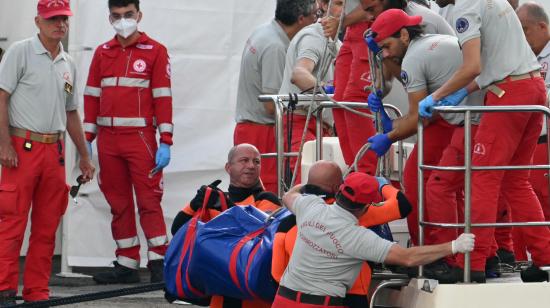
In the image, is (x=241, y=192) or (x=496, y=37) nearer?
(x=496, y=37)

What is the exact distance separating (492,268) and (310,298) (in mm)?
1000

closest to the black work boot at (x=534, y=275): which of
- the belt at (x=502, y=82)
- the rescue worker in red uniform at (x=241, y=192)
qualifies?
the belt at (x=502, y=82)

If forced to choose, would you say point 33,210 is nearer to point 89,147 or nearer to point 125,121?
point 89,147

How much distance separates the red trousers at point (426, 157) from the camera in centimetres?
767

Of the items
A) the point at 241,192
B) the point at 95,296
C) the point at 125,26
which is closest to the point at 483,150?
the point at 241,192

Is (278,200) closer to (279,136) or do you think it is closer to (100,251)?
(279,136)

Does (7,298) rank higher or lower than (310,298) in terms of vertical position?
lower

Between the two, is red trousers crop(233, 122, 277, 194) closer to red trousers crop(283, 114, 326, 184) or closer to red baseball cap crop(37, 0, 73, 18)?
red trousers crop(283, 114, 326, 184)

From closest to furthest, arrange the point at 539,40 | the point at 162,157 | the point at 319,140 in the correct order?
the point at 319,140 < the point at 539,40 < the point at 162,157

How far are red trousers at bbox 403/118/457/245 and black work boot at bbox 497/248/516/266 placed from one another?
0.61 metres

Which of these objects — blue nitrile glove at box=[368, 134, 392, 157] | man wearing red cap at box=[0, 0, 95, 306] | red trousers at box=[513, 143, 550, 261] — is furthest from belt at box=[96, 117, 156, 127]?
blue nitrile glove at box=[368, 134, 392, 157]

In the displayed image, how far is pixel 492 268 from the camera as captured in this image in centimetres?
758

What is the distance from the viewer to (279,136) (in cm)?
863

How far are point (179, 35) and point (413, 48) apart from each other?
4.29 metres
